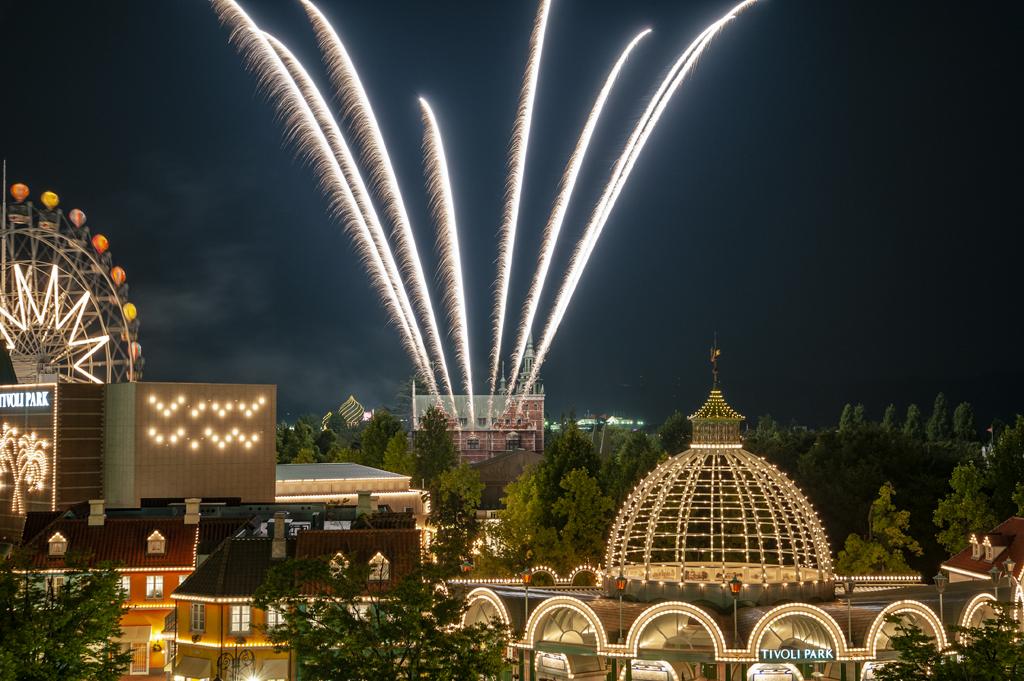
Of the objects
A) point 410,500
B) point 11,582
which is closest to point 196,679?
point 11,582

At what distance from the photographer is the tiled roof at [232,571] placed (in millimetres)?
58062

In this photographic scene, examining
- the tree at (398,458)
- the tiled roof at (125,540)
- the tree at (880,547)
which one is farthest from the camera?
the tree at (398,458)

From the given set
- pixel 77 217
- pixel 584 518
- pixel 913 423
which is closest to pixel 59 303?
pixel 77 217

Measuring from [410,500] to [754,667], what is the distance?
7109 centimetres

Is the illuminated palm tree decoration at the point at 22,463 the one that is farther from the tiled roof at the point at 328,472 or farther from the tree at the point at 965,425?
the tree at the point at 965,425

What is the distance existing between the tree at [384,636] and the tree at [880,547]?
41.2m

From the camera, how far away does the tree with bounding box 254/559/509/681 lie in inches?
1629

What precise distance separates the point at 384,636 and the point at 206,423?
53810mm

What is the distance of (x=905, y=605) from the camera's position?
47.0 metres

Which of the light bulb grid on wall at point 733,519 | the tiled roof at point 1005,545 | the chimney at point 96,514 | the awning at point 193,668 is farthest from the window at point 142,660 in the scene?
the tiled roof at point 1005,545

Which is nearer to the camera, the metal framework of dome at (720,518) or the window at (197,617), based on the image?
the metal framework of dome at (720,518)

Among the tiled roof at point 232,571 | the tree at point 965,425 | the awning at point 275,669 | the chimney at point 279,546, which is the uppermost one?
the tree at point 965,425

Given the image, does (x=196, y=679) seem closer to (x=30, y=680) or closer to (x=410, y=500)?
(x=30, y=680)

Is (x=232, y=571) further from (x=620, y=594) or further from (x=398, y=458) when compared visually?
(x=398, y=458)
